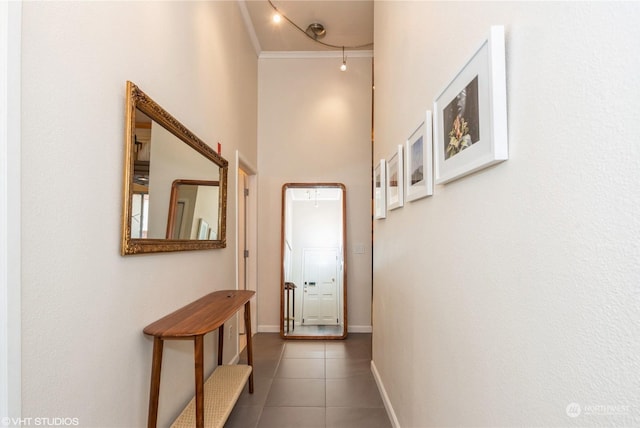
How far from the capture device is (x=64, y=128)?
1.00m

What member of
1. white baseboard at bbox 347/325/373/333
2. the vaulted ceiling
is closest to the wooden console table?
white baseboard at bbox 347/325/373/333

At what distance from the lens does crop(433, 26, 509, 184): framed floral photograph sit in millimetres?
765

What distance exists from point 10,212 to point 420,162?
1.44m

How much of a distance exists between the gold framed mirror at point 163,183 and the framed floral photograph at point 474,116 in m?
1.24

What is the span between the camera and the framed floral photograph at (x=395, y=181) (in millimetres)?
1885

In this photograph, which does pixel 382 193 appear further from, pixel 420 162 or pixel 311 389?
pixel 311 389

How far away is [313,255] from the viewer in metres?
4.02

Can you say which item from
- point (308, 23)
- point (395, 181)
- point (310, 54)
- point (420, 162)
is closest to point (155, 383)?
point (420, 162)

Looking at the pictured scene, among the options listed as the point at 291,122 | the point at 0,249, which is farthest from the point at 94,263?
the point at 291,122

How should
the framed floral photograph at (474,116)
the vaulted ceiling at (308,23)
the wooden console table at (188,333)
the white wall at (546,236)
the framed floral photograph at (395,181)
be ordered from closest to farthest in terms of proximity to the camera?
the white wall at (546,236) → the framed floral photograph at (474,116) → the wooden console table at (188,333) → the framed floral photograph at (395,181) → the vaulted ceiling at (308,23)

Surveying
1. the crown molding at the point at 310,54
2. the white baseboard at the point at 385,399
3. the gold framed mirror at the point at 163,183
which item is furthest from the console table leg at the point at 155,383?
the crown molding at the point at 310,54

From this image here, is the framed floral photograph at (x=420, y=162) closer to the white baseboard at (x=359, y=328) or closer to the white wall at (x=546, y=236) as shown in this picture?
the white wall at (x=546, y=236)

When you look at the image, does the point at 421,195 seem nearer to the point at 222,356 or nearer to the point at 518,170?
the point at 518,170

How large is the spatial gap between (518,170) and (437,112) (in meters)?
0.55
